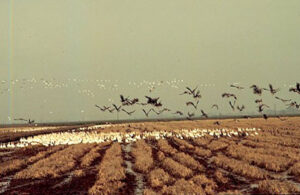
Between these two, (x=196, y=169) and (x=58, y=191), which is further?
(x=196, y=169)

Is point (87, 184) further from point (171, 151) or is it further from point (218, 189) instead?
point (171, 151)

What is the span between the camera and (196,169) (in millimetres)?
18281

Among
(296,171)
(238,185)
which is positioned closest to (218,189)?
(238,185)

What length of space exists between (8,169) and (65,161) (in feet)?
11.0

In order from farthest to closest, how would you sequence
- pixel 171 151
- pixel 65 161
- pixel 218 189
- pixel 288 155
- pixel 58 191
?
pixel 171 151 → pixel 65 161 → pixel 288 155 → pixel 58 191 → pixel 218 189

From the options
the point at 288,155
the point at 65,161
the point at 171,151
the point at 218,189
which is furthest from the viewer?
the point at 171,151

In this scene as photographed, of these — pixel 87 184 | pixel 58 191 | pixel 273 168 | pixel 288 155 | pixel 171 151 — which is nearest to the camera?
pixel 58 191

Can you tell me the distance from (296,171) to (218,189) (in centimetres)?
464

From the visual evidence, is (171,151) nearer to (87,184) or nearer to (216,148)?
(216,148)

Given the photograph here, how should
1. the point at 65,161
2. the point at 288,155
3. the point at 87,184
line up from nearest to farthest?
the point at 87,184, the point at 288,155, the point at 65,161

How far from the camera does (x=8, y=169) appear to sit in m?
21.1

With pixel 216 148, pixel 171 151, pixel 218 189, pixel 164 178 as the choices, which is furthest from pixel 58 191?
pixel 216 148

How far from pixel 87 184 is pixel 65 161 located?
751 cm

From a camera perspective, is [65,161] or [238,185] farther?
[65,161]
